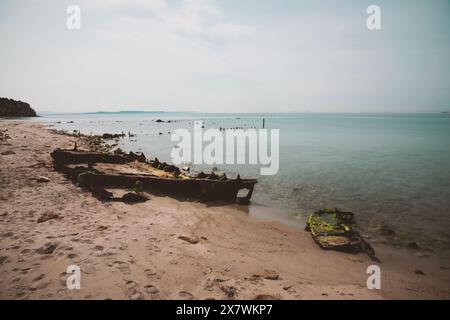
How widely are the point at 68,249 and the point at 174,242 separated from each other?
9.17 feet

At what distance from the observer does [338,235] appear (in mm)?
9945

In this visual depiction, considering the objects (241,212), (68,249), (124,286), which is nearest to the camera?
(124,286)

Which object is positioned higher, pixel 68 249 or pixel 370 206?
pixel 68 249

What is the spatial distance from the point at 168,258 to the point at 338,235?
6.56 metres

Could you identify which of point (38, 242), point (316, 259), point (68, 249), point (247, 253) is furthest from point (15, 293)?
point (316, 259)

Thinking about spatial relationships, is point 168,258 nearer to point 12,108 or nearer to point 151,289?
point 151,289

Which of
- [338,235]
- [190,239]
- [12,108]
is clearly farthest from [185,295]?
[12,108]

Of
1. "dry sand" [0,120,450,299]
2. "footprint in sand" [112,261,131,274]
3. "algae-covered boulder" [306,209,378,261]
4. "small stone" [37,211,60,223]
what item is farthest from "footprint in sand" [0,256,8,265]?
"algae-covered boulder" [306,209,378,261]

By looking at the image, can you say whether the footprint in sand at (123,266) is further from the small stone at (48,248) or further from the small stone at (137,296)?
the small stone at (48,248)

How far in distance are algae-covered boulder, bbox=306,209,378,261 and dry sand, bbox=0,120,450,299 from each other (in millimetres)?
347

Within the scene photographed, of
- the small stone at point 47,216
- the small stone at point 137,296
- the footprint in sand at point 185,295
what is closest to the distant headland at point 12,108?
the small stone at point 47,216

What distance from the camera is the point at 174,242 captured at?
26.2 feet

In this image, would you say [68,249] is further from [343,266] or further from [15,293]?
[343,266]

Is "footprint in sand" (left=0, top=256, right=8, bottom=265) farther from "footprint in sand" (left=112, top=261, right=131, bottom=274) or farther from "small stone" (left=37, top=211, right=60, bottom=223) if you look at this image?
"footprint in sand" (left=112, top=261, right=131, bottom=274)
